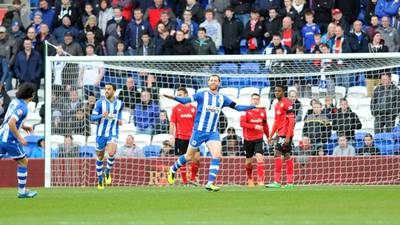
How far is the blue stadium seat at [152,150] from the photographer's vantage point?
→ 23609mm

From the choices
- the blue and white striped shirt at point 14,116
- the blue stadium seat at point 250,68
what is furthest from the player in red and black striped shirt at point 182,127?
the blue and white striped shirt at point 14,116

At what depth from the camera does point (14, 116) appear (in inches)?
666

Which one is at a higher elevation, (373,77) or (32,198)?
(373,77)

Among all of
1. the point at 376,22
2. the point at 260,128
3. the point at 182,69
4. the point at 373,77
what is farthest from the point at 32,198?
the point at 376,22

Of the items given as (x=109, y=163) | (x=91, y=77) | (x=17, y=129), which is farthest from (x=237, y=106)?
(x=91, y=77)

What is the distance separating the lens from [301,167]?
2292cm

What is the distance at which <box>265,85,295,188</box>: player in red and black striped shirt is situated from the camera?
20906 millimetres

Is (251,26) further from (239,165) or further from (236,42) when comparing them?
(239,165)

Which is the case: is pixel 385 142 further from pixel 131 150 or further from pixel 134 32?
pixel 134 32

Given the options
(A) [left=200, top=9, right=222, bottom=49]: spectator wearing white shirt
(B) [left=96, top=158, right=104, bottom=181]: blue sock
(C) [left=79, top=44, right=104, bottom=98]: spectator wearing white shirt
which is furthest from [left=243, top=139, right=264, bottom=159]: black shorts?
(A) [left=200, top=9, right=222, bottom=49]: spectator wearing white shirt

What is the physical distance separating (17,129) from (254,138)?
21.6 ft

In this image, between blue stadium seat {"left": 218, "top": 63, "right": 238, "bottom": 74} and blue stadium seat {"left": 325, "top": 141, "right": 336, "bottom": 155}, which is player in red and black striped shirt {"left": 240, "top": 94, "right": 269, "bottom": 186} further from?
blue stadium seat {"left": 218, "top": 63, "right": 238, "bottom": 74}

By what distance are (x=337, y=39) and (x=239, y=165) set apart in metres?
3.82

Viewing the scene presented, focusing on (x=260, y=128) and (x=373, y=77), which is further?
(x=373, y=77)
